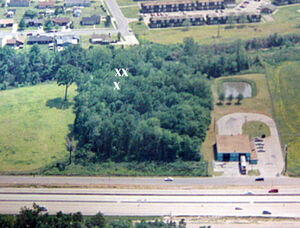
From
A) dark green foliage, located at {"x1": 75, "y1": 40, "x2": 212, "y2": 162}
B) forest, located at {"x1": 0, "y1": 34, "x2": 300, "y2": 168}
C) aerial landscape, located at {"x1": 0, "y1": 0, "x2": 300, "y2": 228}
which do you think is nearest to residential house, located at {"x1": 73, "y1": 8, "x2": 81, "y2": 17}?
aerial landscape, located at {"x1": 0, "y1": 0, "x2": 300, "y2": 228}

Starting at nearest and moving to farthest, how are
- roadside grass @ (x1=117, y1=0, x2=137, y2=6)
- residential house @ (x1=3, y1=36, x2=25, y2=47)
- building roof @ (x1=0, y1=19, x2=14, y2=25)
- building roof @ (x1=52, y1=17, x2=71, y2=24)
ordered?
residential house @ (x1=3, y1=36, x2=25, y2=47) → building roof @ (x1=52, y1=17, x2=71, y2=24) → building roof @ (x1=0, y1=19, x2=14, y2=25) → roadside grass @ (x1=117, y1=0, x2=137, y2=6)

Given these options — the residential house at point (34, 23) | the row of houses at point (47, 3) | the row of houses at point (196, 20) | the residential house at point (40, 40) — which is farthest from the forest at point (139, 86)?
the row of houses at point (47, 3)

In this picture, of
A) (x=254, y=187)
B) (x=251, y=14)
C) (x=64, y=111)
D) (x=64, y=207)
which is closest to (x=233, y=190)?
(x=254, y=187)

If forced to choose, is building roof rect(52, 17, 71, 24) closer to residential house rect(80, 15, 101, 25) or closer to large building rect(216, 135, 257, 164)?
residential house rect(80, 15, 101, 25)

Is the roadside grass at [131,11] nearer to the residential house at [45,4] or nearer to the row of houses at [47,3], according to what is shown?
the row of houses at [47,3]

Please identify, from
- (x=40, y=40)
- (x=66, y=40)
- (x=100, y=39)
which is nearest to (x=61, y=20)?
(x=40, y=40)
